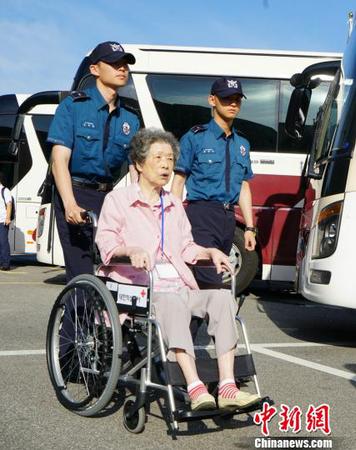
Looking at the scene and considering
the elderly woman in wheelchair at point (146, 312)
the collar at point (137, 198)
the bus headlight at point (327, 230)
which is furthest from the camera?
the bus headlight at point (327, 230)

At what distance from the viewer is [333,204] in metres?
6.57

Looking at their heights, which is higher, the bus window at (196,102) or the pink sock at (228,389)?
the bus window at (196,102)

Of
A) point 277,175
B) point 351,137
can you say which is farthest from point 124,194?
point 277,175

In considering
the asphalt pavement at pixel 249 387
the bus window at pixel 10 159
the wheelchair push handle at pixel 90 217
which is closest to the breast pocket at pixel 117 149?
the wheelchair push handle at pixel 90 217

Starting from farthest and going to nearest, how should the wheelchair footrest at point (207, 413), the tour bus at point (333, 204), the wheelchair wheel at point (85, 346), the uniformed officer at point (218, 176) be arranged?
the tour bus at point (333, 204) → the uniformed officer at point (218, 176) → the wheelchair wheel at point (85, 346) → the wheelchair footrest at point (207, 413)

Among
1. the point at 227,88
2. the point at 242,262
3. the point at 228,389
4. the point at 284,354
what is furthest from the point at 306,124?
the point at 228,389

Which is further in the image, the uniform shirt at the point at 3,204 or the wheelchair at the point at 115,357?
the uniform shirt at the point at 3,204

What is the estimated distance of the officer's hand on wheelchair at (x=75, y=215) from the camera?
4.62m

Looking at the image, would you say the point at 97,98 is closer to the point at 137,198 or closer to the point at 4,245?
the point at 137,198

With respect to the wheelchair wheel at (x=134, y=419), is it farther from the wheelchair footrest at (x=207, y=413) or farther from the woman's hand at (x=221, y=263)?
the woman's hand at (x=221, y=263)

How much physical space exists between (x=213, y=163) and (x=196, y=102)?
16.2 feet

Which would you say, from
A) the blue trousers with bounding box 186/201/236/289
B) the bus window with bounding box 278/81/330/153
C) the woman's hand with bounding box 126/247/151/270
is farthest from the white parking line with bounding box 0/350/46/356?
the bus window with bounding box 278/81/330/153

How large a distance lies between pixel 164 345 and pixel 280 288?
338 inches

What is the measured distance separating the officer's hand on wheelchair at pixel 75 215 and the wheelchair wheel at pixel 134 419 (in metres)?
1.06
